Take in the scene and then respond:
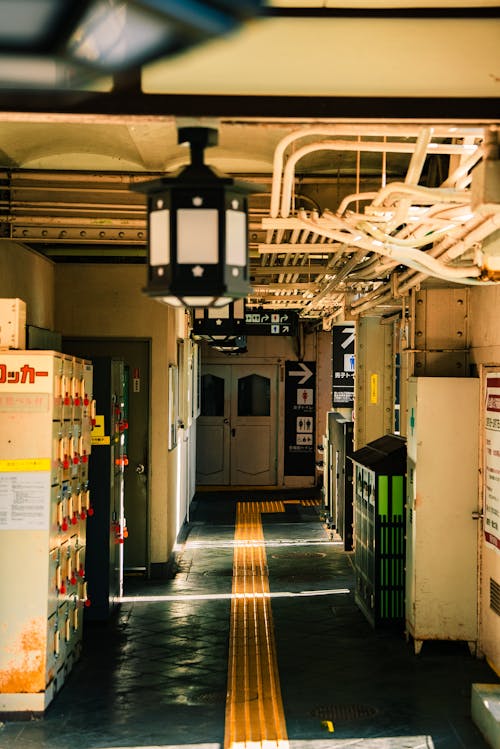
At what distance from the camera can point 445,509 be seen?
7.23m

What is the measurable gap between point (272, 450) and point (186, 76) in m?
15.3

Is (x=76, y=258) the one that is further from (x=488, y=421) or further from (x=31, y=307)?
(x=488, y=421)

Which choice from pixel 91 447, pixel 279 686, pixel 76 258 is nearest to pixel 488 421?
pixel 279 686

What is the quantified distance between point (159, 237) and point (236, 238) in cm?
31

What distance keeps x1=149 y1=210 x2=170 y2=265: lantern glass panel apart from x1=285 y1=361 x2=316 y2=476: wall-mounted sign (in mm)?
14839

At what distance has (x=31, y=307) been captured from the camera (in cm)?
870

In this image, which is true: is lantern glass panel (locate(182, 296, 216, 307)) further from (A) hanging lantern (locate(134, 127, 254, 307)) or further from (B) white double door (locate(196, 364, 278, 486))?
(B) white double door (locate(196, 364, 278, 486))

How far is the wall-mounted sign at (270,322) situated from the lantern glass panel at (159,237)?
33.5 ft

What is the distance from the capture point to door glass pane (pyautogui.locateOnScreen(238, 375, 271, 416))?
18.2m

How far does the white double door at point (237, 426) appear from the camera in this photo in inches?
713

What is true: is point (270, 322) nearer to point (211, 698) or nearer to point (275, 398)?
point (275, 398)

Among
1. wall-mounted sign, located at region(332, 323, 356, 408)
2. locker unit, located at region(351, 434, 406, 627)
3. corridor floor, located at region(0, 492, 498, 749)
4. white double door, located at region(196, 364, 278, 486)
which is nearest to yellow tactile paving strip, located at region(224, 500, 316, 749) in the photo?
corridor floor, located at region(0, 492, 498, 749)

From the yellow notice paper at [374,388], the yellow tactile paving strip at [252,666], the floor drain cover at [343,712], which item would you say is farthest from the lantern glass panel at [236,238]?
the yellow notice paper at [374,388]

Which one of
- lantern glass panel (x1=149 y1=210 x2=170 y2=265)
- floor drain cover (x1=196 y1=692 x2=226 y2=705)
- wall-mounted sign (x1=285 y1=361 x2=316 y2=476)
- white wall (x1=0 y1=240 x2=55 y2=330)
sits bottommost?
floor drain cover (x1=196 y1=692 x2=226 y2=705)
